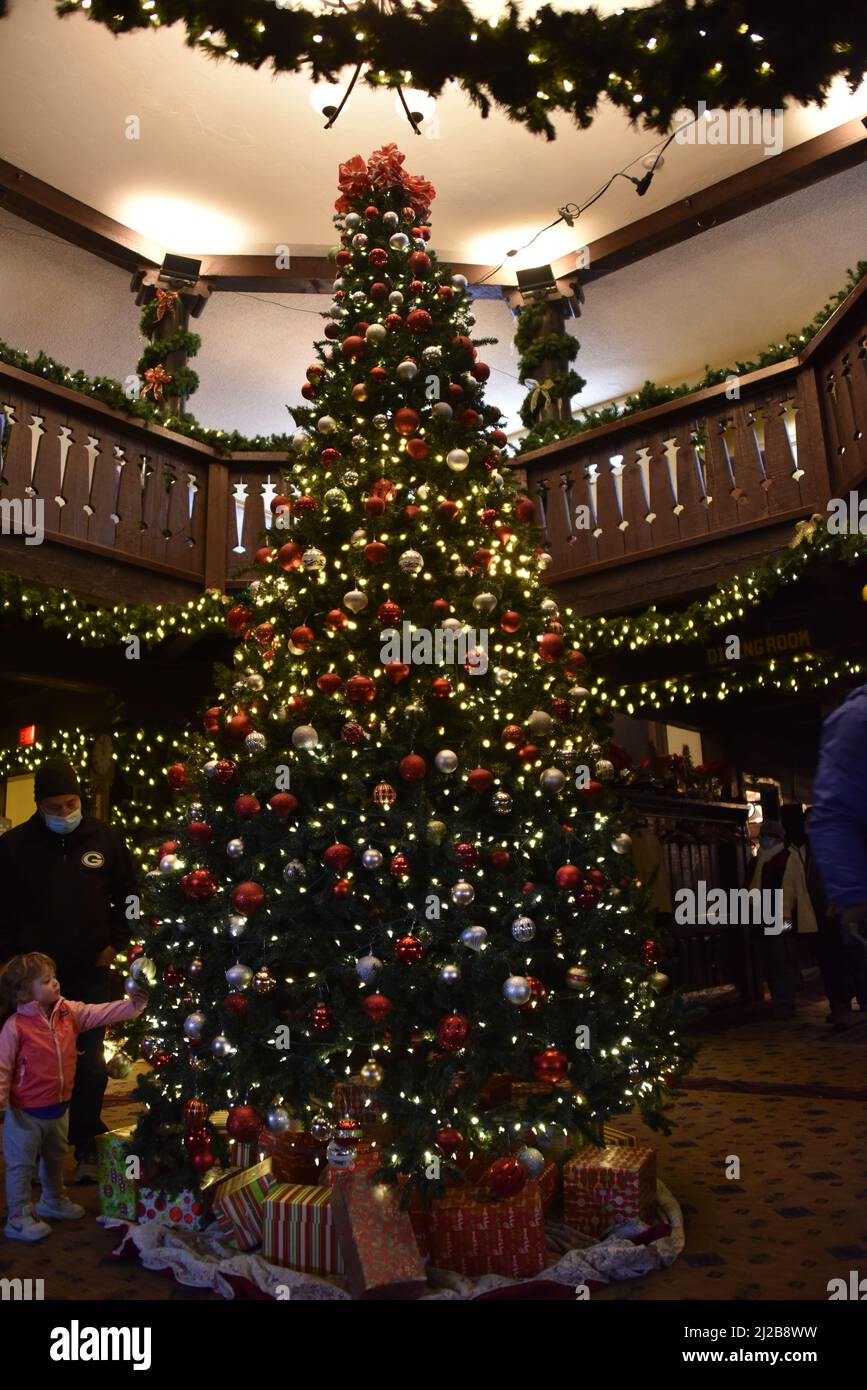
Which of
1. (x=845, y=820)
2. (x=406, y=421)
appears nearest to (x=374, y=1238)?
(x=845, y=820)

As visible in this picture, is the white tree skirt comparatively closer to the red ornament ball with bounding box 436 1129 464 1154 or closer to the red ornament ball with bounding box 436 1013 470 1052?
the red ornament ball with bounding box 436 1129 464 1154

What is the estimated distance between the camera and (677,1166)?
3.49 meters

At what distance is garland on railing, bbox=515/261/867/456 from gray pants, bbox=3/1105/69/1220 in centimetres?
583

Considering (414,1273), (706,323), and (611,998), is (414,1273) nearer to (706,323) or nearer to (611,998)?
(611,998)

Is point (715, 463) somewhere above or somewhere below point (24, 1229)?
above

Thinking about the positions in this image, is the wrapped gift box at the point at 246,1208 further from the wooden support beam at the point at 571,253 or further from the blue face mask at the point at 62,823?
the wooden support beam at the point at 571,253

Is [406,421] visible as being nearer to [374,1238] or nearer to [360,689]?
[360,689]

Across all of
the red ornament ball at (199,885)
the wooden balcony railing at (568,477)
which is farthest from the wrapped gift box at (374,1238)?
the wooden balcony railing at (568,477)

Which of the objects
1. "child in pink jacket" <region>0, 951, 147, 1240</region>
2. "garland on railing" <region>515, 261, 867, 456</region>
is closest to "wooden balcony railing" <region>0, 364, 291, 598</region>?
"garland on railing" <region>515, 261, 867, 456</region>

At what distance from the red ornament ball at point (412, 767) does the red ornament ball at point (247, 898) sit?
595mm

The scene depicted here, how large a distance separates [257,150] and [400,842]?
24.7ft

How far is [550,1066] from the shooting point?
2594 millimetres

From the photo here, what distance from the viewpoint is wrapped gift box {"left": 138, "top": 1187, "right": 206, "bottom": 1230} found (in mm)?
2801

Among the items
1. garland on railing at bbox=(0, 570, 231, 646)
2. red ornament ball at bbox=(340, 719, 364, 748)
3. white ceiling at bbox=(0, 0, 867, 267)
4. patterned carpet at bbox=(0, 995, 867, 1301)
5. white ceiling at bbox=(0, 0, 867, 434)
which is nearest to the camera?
patterned carpet at bbox=(0, 995, 867, 1301)
